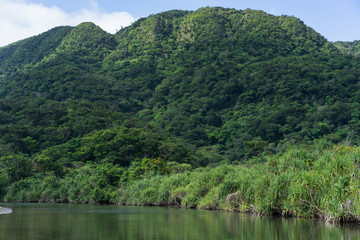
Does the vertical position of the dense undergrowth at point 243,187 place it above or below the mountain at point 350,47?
below

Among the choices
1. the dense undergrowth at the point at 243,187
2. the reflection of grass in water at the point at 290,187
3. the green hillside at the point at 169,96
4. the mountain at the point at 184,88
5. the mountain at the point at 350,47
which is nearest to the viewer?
the reflection of grass in water at the point at 290,187

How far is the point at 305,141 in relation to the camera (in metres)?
78.1

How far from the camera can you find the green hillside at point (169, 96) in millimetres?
68062

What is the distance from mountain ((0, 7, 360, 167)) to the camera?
7969 cm

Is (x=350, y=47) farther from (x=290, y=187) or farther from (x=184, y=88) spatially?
(x=290, y=187)

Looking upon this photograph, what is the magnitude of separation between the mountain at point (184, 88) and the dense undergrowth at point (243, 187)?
1720cm

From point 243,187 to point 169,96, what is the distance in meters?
94.9

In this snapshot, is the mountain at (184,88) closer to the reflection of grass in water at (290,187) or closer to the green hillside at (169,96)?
the green hillside at (169,96)

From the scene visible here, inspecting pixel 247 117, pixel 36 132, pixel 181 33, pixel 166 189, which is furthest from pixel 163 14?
pixel 166 189

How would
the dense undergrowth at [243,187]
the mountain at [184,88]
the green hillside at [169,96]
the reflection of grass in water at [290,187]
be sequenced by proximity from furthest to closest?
the mountain at [184,88] < the green hillside at [169,96] < the dense undergrowth at [243,187] < the reflection of grass in water at [290,187]

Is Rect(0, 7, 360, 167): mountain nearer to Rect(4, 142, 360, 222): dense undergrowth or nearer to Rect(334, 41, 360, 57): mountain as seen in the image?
Rect(334, 41, 360, 57): mountain

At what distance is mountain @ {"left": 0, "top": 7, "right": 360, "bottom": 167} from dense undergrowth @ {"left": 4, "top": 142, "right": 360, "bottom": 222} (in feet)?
56.4

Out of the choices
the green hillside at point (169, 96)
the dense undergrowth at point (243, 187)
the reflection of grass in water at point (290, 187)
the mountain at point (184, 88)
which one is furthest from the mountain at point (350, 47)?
the reflection of grass in water at point (290, 187)

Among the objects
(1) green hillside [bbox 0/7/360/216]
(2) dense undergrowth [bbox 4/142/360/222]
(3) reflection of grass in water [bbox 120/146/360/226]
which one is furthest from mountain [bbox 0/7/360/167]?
(3) reflection of grass in water [bbox 120/146/360/226]
